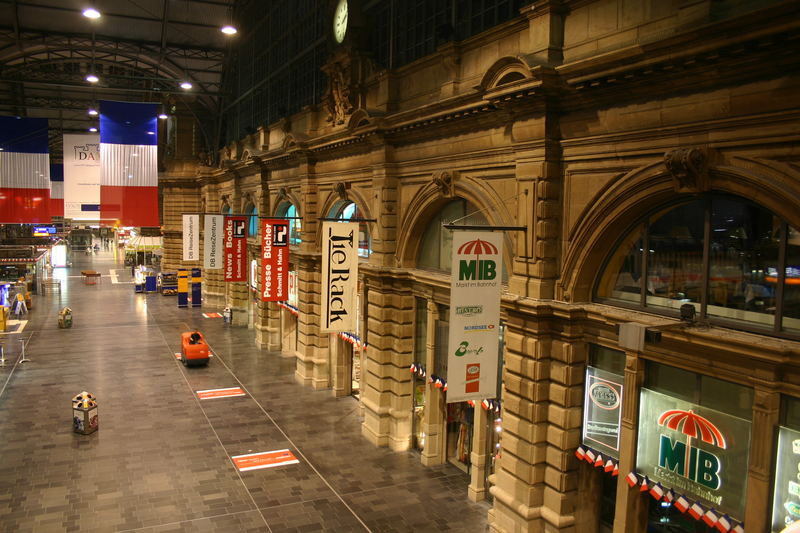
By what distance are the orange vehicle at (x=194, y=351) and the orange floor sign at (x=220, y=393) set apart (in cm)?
339

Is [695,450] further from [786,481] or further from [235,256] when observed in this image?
[235,256]

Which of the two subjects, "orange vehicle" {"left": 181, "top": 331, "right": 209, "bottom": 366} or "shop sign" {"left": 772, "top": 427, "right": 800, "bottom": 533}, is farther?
"orange vehicle" {"left": 181, "top": 331, "right": 209, "bottom": 366}

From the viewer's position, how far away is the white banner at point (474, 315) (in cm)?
Result: 1115

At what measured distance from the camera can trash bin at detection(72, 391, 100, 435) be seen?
18.1 m

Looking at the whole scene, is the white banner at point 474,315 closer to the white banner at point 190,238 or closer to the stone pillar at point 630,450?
the stone pillar at point 630,450

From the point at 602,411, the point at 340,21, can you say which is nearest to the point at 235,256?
the point at 340,21

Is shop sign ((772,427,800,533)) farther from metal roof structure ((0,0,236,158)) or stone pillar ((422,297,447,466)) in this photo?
metal roof structure ((0,0,236,158))

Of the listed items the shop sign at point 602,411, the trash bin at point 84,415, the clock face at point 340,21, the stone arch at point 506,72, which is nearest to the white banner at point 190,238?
the trash bin at point 84,415

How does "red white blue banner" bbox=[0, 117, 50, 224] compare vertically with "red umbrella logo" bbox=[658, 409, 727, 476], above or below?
above

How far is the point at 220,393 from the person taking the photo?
22922mm

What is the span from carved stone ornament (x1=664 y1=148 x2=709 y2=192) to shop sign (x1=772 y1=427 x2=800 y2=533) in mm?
3582

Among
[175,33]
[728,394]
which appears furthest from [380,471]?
[175,33]

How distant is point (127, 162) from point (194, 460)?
13.4 m

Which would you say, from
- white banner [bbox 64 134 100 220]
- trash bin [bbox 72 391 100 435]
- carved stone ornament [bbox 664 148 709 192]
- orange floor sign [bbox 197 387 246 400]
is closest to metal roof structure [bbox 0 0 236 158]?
white banner [bbox 64 134 100 220]
